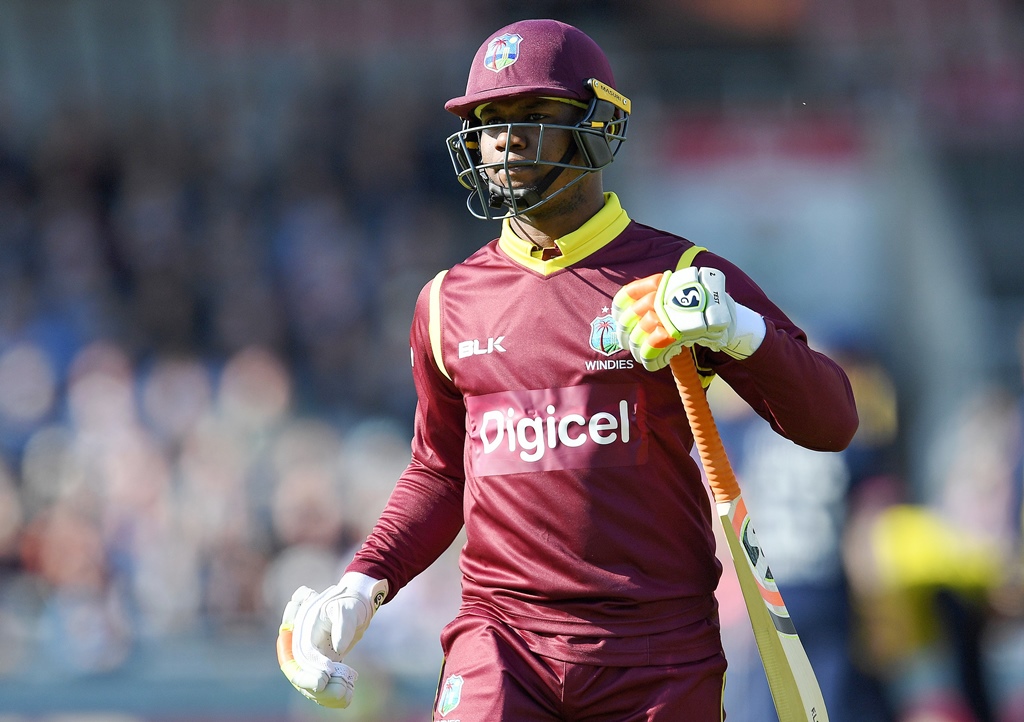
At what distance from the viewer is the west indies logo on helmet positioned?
321 centimetres

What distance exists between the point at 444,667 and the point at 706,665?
23.2 inches

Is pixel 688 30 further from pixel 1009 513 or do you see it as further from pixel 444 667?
pixel 444 667

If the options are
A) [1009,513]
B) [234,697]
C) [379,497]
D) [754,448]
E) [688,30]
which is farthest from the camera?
[688,30]

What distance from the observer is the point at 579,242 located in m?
3.27

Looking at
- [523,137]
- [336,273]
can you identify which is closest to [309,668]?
[523,137]

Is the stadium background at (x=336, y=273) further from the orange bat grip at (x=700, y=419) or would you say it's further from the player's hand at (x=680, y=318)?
the player's hand at (x=680, y=318)

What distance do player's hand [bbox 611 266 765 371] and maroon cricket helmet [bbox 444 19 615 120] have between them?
21.6 inches

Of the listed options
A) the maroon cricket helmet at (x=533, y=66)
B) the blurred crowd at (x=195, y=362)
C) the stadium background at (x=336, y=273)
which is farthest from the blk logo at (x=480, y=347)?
the blurred crowd at (x=195, y=362)

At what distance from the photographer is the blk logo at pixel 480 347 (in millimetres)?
3217

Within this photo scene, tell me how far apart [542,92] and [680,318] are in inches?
26.5

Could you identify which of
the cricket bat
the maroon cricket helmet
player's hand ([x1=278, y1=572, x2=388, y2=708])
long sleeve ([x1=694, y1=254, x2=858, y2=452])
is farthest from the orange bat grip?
player's hand ([x1=278, y1=572, x2=388, y2=708])

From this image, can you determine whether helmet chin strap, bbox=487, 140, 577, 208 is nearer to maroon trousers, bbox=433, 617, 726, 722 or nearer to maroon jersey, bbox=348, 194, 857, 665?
maroon jersey, bbox=348, 194, 857, 665

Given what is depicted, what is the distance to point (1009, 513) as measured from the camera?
681 centimetres

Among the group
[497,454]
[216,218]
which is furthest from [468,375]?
[216,218]
